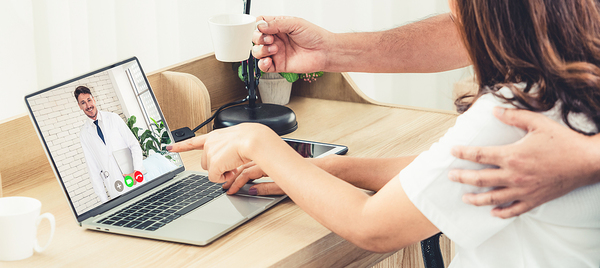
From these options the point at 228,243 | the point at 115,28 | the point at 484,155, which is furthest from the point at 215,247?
the point at 115,28

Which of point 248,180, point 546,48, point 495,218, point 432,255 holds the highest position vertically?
point 546,48

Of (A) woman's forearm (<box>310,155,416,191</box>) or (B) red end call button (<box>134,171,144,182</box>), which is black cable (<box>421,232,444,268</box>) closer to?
(A) woman's forearm (<box>310,155,416,191</box>)

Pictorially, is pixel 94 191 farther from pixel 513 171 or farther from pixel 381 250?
pixel 513 171

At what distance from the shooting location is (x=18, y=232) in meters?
0.74

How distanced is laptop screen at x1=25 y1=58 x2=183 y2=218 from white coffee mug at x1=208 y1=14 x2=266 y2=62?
6.8 inches

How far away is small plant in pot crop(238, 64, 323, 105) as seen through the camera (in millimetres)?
1509

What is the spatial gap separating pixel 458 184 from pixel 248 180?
42 cm

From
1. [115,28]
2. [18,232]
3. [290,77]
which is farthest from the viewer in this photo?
[115,28]

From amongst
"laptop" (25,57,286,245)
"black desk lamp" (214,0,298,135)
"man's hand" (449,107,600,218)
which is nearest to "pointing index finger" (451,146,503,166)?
"man's hand" (449,107,600,218)

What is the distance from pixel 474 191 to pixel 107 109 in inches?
25.1

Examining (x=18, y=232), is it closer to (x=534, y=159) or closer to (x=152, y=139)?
(x=152, y=139)

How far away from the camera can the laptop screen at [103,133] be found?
87 centimetres

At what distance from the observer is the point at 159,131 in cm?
104

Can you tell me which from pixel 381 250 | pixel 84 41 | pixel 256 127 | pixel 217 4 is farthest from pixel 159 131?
pixel 217 4
